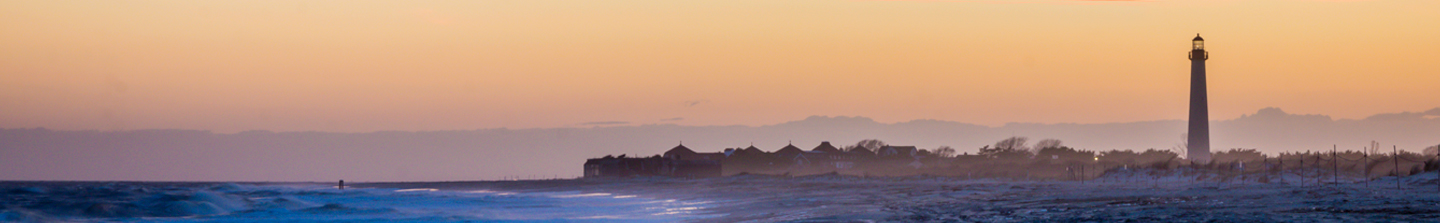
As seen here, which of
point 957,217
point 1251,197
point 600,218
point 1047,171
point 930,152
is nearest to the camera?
point 957,217

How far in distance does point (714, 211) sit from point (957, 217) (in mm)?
11846

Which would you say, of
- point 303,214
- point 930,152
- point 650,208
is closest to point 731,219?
point 650,208

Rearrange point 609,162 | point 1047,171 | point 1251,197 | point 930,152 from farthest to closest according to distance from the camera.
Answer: point 930,152
point 609,162
point 1047,171
point 1251,197

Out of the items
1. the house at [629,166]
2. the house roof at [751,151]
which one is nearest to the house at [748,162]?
the house roof at [751,151]

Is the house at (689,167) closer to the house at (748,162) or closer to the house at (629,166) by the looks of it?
the house at (629,166)

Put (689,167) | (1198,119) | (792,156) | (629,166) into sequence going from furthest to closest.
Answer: (792,156) → (629,166) → (689,167) → (1198,119)

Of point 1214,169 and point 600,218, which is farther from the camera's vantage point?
point 1214,169

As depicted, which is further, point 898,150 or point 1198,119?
point 898,150

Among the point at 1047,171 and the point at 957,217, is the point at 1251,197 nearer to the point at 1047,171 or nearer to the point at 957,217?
the point at 957,217

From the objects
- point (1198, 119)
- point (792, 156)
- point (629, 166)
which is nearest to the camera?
point (1198, 119)

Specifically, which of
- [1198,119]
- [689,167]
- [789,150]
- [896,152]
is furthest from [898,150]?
[1198,119]

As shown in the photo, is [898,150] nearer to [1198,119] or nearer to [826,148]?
[826,148]

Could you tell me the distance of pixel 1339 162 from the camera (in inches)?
2170

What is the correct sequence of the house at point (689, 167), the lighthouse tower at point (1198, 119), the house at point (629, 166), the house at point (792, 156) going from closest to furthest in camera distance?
the lighthouse tower at point (1198, 119) → the house at point (689, 167) → the house at point (629, 166) → the house at point (792, 156)
